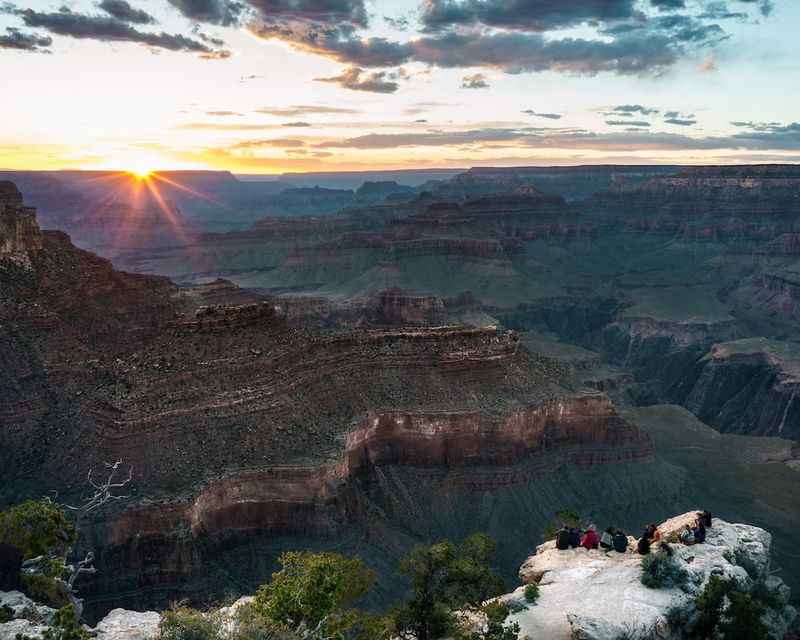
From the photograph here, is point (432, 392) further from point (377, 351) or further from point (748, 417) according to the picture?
point (748, 417)

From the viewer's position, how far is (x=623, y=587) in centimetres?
2867

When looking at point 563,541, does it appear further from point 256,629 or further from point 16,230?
point 16,230

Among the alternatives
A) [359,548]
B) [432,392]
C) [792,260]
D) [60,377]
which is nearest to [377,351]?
[432,392]

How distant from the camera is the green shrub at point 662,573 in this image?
94.4 feet

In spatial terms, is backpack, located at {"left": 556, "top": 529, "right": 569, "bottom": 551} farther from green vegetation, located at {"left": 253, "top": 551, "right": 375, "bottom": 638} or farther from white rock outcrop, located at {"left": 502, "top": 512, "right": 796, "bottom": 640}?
green vegetation, located at {"left": 253, "top": 551, "right": 375, "bottom": 638}

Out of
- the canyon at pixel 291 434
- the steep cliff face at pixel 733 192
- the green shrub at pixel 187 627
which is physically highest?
the steep cliff face at pixel 733 192

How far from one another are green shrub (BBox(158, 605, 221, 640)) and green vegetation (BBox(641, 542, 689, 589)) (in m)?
16.5

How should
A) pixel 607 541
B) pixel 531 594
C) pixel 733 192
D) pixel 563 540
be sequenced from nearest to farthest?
pixel 531 594, pixel 607 541, pixel 563 540, pixel 733 192

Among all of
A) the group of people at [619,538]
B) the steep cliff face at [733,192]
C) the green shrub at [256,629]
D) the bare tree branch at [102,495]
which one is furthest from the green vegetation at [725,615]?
the steep cliff face at [733,192]

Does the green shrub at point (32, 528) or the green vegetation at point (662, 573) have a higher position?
the green shrub at point (32, 528)

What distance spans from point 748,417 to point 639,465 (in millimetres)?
46742

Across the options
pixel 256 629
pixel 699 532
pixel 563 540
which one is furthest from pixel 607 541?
pixel 256 629

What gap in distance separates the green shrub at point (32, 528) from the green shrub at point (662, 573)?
22370 mm

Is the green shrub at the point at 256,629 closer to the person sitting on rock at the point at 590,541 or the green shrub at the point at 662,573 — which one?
the green shrub at the point at 662,573
